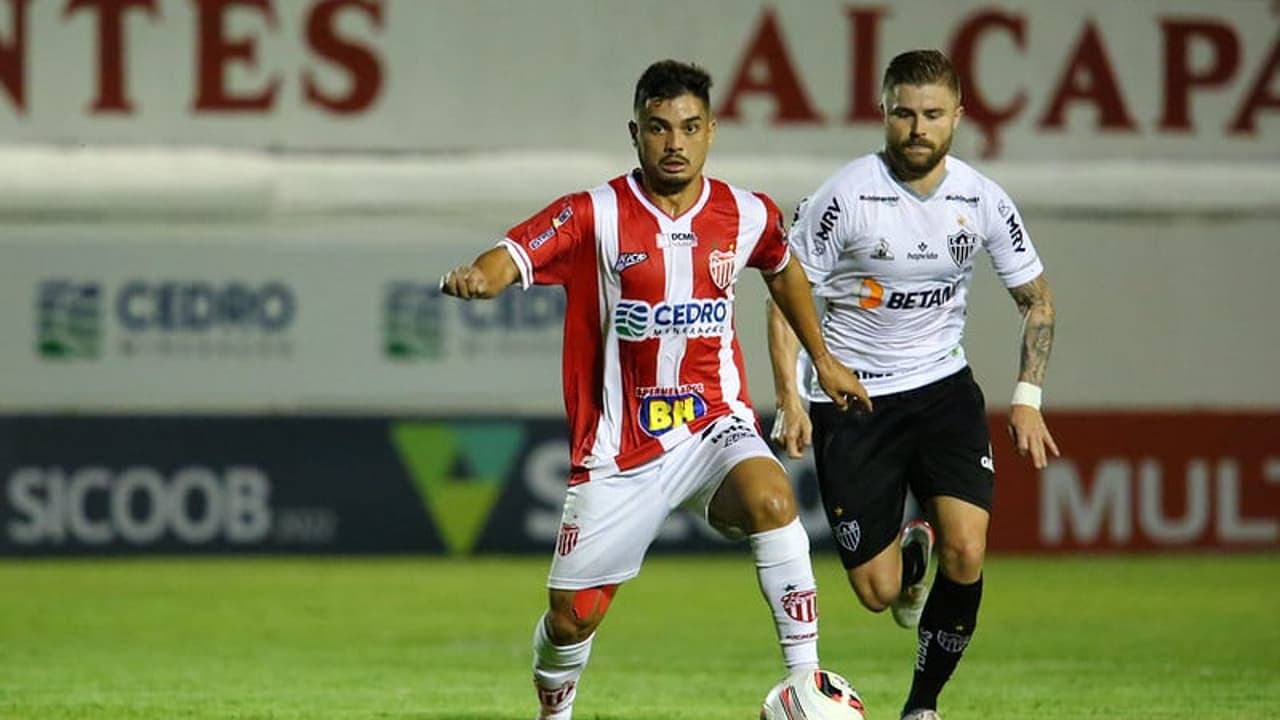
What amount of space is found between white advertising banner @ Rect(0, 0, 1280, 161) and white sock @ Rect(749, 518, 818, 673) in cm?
923

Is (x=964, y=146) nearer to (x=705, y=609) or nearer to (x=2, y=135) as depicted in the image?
(x=705, y=609)

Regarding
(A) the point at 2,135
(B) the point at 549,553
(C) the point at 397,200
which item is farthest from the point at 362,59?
(B) the point at 549,553

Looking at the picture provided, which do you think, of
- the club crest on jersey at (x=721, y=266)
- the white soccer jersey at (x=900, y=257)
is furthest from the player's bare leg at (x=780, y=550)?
the white soccer jersey at (x=900, y=257)

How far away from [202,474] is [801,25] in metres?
5.05

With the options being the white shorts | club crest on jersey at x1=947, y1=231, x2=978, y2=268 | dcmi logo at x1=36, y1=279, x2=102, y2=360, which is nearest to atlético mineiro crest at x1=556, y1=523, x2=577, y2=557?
the white shorts

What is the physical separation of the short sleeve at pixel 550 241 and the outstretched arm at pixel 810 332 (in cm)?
63

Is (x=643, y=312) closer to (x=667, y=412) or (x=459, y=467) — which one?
(x=667, y=412)

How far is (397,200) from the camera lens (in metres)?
15.0

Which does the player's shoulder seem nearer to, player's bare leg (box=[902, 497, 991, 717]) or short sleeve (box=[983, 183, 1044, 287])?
short sleeve (box=[983, 183, 1044, 287])

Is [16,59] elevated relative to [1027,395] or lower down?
elevated

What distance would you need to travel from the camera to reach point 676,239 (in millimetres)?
6348

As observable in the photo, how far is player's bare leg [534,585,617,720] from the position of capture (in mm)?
6371

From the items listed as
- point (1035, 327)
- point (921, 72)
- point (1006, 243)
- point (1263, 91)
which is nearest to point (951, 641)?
point (1035, 327)

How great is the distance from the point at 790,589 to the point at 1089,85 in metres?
10.1
